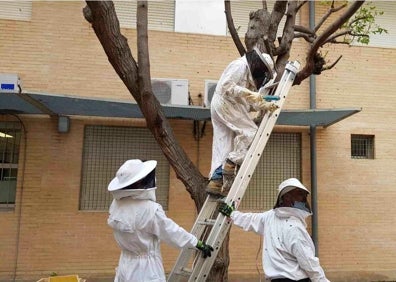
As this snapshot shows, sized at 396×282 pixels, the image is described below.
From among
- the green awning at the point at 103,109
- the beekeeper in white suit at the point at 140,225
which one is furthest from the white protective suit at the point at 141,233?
the green awning at the point at 103,109

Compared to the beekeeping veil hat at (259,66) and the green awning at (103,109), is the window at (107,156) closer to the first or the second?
the green awning at (103,109)

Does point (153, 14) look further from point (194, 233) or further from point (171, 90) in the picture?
point (194, 233)

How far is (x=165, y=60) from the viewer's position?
8188mm

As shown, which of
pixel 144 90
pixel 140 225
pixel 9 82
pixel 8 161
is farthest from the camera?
pixel 8 161

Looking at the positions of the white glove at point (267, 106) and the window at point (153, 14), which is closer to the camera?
the white glove at point (267, 106)

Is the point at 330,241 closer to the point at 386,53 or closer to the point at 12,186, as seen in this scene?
the point at 386,53

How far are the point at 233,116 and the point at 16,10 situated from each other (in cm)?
587

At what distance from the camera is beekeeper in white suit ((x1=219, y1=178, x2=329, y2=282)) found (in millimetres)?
3418

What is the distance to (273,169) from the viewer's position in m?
8.41

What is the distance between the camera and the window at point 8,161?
7523 mm

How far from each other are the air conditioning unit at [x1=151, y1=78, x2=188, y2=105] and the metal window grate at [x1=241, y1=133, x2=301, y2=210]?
2.07 m

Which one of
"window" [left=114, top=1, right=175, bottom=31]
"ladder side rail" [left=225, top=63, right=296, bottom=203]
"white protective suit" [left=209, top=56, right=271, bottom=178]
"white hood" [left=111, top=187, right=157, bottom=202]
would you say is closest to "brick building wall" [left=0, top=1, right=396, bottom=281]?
"window" [left=114, top=1, right=175, bottom=31]

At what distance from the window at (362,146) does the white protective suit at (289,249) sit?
219 inches

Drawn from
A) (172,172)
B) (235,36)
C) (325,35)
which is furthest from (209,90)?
(325,35)
